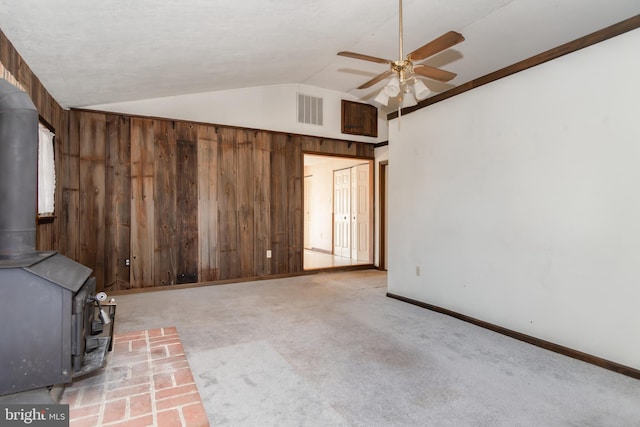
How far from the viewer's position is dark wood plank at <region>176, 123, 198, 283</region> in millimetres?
5109

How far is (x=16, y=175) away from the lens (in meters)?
1.93

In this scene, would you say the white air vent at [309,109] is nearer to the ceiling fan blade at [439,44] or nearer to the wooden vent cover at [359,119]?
the wooden vent cover at [359,119]

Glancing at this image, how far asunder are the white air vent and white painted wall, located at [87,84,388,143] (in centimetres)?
7

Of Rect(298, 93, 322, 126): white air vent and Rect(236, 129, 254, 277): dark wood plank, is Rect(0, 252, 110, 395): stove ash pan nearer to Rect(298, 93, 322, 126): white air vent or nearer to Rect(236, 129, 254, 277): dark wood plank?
Rect(236, 129, 254, 277): dark wood plank

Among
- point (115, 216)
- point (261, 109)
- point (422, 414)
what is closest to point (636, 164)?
point (422, 414)

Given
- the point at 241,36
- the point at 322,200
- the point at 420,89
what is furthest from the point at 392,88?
the point at 322,200

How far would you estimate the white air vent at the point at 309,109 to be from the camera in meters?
6.05

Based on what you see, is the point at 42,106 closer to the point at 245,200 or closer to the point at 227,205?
the point at 227,205

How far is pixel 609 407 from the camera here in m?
2.04

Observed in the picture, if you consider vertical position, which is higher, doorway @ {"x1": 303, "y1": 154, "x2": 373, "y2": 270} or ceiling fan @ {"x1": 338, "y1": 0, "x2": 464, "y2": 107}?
ceiling fan @ {"x1": 338, "y1": 0, "x2": 464, "y2": 107}

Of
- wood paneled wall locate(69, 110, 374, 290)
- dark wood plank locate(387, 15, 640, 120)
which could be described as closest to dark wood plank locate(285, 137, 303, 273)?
wood paneled wall locate(69, 110, 374, 290)

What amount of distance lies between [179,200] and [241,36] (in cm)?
273

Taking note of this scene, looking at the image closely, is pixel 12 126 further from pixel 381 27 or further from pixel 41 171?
pixel 381 27

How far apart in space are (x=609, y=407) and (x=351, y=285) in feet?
11.5
